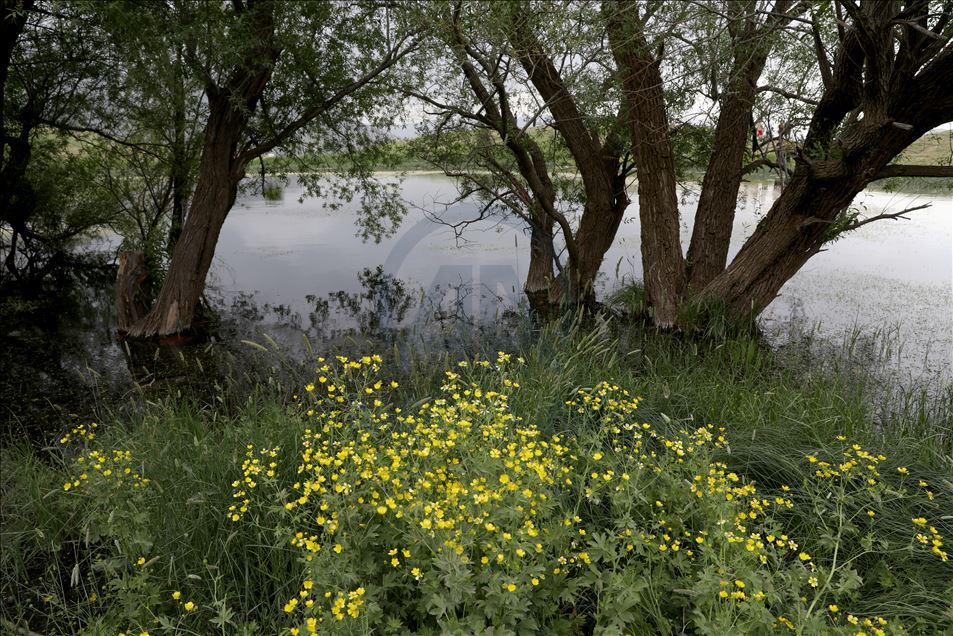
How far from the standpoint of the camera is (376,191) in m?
11.5

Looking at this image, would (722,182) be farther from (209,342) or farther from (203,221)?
(209,342)

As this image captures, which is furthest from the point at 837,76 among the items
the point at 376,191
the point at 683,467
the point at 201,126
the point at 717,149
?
the point at 201,126

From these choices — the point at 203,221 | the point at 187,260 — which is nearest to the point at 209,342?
the point at 187,260

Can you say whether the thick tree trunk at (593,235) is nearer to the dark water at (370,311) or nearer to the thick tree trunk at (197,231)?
the dark water at (370,311)

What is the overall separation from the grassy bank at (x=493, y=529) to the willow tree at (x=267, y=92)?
5000mm

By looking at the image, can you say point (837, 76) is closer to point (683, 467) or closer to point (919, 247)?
point (683, 467)

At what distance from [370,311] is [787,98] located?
6738 millimetres

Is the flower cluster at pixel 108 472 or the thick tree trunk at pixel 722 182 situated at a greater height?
the thick tree trunk at pixel 722 182

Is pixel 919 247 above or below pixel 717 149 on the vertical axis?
below

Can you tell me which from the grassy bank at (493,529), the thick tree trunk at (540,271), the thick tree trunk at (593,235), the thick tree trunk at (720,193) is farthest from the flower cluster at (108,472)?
the thick tree trunk at (540,271)

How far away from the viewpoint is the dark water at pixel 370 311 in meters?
7.38

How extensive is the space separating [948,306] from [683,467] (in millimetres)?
9726

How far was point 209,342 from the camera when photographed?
8984mm

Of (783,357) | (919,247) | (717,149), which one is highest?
(717,149)
